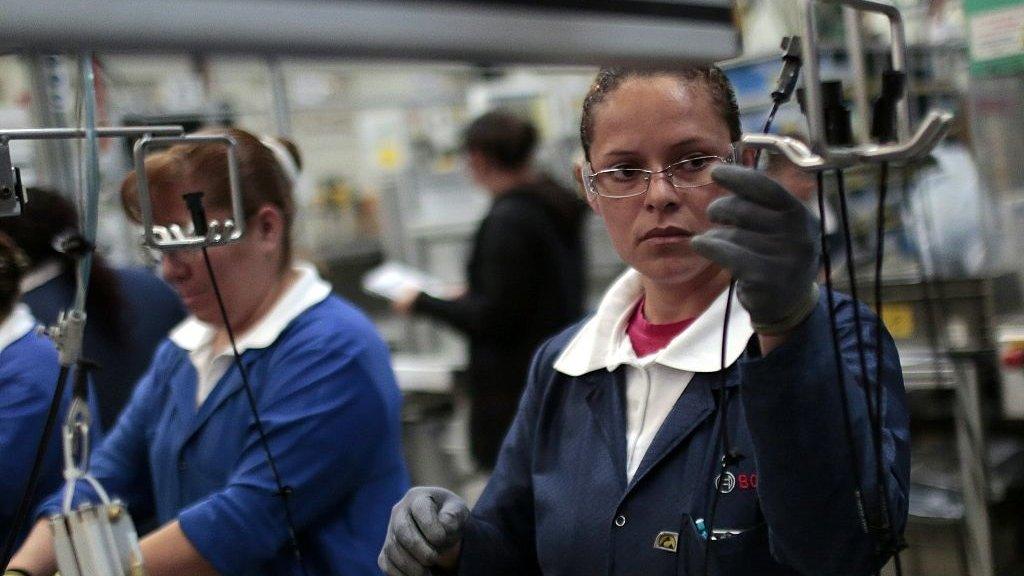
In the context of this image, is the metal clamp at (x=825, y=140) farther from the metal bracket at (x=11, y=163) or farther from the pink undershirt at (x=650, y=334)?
the metal bracket at (x=11, y=163)

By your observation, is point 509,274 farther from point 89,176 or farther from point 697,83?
point 89,176

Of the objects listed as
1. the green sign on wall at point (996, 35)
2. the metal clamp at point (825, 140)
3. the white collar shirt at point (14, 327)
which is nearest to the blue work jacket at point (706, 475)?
the metal clamp at point (825, 140)

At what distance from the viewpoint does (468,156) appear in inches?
131

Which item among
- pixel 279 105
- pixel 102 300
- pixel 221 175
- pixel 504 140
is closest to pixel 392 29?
pixel 221 175

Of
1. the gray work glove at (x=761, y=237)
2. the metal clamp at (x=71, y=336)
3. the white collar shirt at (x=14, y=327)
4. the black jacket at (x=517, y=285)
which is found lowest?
the black jacket at (x=517, y=285)

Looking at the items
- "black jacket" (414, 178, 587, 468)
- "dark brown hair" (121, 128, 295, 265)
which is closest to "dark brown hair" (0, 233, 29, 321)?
"dark brown hair" (121, 128, 295, 265)

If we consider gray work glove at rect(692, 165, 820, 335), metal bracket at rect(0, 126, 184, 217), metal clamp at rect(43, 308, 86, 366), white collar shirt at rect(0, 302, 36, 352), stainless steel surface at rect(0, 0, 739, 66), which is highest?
stainless steel surface at rect(0, 0, 739, 66)

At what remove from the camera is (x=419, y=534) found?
107cm

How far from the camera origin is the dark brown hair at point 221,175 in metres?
1.34

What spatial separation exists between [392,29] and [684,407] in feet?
1.68

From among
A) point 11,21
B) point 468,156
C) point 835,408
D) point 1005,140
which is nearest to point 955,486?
point 1005,140

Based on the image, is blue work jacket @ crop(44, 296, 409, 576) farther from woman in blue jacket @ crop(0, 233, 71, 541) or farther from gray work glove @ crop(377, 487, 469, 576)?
gray work glove @ crop(377, 487, 469, 576)

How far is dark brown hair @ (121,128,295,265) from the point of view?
1.34 metres

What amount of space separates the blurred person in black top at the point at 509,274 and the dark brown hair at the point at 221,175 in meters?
1.44
